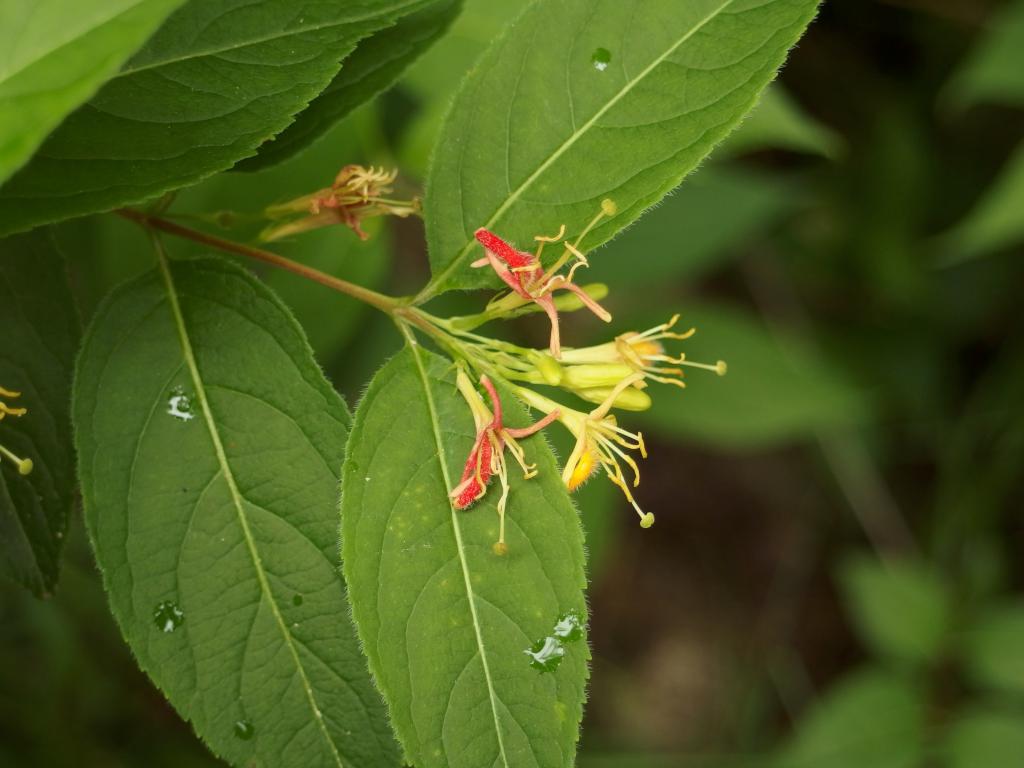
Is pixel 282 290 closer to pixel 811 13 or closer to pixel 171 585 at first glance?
pixel 171 585

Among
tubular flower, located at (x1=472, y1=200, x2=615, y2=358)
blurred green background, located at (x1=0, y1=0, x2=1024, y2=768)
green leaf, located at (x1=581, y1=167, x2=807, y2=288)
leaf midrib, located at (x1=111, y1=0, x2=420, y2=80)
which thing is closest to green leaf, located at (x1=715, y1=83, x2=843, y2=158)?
blurred green background, located at (x1=0, y1=0, x2=1024, y2=768)

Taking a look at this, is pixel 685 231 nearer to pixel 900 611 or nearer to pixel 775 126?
pixel 775 126

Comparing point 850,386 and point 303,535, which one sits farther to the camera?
point 850,386

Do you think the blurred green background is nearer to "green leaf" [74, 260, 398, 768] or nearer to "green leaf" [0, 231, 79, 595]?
"green leaf" [0, 231, 79, 595]

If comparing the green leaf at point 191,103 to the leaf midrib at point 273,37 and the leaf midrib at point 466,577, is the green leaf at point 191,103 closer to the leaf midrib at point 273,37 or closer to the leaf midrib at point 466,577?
the leaf midrib at point 273,37

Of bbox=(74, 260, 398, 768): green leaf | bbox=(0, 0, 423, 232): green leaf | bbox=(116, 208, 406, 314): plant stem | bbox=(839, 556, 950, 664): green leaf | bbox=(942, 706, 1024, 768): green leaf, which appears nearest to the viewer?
bbox=(0, 0, 423, 232): green leaf

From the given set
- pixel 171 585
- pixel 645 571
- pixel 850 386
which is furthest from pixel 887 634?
pixel 171 585

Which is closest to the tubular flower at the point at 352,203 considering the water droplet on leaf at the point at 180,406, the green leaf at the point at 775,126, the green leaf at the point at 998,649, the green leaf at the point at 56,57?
the water droplet on leaf at the point at 180,406
